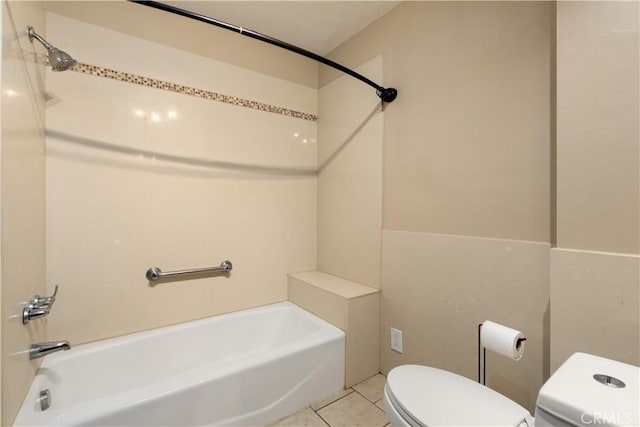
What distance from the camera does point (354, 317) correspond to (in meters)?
1.80

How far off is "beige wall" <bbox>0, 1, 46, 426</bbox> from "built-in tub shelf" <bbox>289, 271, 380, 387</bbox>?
1462 mm

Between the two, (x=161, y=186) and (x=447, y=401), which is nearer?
(x=447, y=401)

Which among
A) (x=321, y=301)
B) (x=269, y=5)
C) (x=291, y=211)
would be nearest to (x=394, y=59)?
(x=269, y=5)

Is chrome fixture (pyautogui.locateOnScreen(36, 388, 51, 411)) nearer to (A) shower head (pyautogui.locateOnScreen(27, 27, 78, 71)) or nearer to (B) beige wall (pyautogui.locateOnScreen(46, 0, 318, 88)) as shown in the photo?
(A) shower head (pyautogui.locateOnScreen(27, 27, 78, 71))

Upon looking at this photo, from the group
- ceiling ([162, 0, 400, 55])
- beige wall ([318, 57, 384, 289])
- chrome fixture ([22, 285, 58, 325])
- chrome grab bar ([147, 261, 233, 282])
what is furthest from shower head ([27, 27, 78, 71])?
beige wall ([318, 57, 384, 289])

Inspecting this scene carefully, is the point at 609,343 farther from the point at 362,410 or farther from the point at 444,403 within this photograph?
the point at 362,410

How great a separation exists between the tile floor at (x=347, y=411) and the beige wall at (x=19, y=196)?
1126 millimetres

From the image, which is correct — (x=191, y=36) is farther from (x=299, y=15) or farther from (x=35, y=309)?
(x=35, y=309)

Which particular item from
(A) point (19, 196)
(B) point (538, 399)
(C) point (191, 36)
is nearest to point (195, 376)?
(A) point (19, 196)

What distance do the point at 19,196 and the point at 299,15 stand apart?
1809 mm

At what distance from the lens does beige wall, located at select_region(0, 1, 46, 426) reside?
913mm

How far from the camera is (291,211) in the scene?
7.77 ft

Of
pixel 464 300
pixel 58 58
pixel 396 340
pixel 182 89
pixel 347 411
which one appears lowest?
pixel 347 411

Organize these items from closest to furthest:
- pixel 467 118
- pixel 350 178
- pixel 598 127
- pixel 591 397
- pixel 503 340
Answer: pixel 591 397 < pixel 598 127 < pixel 503 340 < pixel 467 118 < pixel 350 178
